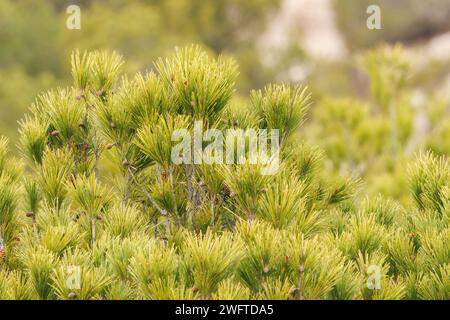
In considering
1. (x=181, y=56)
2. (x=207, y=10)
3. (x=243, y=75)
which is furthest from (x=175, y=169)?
(x=207, y=10)

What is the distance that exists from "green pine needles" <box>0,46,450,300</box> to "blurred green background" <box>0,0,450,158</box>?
14.6 m

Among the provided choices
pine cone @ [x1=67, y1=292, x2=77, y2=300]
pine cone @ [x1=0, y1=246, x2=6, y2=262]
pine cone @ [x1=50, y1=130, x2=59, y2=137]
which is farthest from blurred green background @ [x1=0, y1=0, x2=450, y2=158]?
pine cone @ [x1=67, y1=292, x2=77, y2=300]

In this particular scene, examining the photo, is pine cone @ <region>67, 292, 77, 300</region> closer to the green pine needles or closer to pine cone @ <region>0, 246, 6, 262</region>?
the green pine needles

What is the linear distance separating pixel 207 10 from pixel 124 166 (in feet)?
85.7

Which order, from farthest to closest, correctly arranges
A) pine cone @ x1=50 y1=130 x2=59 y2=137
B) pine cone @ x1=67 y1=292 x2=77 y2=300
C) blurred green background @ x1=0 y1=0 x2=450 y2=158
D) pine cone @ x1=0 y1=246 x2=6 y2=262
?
blurred green background @ x1=0 y1=0 x2=450 y2=158 < pine cone @ x1=50 y1=130 x2=59 y2=137 < pine cone @ x1=0 y1=246 x2=6 y2=262 < pine cone @ x1=67 y1=292 x2=77 y2=300

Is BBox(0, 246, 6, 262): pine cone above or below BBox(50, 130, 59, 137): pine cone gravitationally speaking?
below

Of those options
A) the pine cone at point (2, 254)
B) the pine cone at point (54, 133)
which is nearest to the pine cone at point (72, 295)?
the pine cone at point (2, 254)

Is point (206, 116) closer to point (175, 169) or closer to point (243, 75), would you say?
point (175, 169)

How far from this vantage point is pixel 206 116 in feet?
7.09

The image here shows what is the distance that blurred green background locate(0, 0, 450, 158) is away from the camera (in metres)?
20.9

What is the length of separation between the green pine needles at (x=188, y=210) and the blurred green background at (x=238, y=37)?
1463cm

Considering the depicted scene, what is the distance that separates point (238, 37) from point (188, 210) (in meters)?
26.3

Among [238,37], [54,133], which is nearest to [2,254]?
[54,133]

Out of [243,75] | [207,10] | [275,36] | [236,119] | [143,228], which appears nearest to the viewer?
[143,228]
